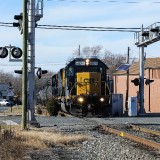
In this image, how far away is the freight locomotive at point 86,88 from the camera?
1308 inches

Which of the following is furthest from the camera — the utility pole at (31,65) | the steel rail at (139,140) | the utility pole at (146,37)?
the utility pole at (146,37)

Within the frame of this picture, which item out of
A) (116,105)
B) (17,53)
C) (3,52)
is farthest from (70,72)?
(17,53)

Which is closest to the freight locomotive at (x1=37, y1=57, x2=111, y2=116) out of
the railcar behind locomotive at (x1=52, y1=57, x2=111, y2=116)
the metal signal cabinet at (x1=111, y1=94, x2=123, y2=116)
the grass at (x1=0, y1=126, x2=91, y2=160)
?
the railcar behind locomotive at (x1=52, y1=57, x2=111, y2=116)

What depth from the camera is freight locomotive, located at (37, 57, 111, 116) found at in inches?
1308

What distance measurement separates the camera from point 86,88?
33625mm

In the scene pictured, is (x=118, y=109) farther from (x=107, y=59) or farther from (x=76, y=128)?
(x=107, y=59)

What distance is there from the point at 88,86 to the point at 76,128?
10883mm

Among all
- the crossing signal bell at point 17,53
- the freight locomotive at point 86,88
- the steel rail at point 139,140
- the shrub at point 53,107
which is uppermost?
the crossing signal bell at point 17,53

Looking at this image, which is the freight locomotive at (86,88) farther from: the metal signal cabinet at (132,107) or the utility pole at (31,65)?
the utility pole at (31,65)

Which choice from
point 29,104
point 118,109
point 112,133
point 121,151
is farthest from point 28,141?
point 118,109

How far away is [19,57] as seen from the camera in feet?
77.6

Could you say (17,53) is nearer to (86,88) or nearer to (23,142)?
(23,142)

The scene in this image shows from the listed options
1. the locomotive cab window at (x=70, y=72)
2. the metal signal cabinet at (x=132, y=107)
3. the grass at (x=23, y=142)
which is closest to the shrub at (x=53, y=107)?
the locomotive cab window at (x=70, y=72)

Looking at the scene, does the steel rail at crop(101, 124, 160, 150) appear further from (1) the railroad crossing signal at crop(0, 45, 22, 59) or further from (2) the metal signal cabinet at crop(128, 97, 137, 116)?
(2) the metal signal cabinet at crop(128, 97, 137, 116)
